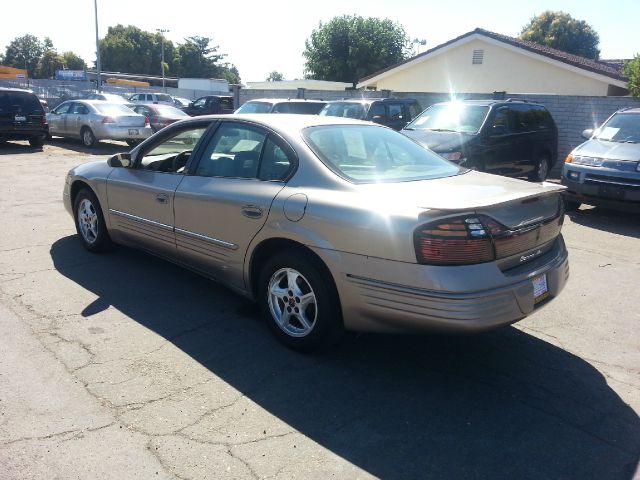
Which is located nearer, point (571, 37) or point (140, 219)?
point (140, 219)

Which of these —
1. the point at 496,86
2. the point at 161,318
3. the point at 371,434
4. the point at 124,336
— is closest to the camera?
the point at 371,434

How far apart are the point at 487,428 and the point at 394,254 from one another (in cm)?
106

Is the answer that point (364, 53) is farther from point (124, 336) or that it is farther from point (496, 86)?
point (124, 336)

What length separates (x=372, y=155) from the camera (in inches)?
166

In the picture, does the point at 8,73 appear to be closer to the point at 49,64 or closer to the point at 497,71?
the point at 49,64

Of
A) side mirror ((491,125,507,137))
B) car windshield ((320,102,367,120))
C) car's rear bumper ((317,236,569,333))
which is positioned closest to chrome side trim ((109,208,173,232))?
car's rear bumper ((317,236,569,333))

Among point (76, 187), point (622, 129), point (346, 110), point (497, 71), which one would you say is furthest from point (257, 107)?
point (497, 71)

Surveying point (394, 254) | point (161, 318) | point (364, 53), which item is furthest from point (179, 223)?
point (364, 53)

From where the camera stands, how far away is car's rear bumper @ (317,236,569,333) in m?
3.04

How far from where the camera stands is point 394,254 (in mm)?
3137

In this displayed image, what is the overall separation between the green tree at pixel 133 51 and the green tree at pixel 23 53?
19525mm

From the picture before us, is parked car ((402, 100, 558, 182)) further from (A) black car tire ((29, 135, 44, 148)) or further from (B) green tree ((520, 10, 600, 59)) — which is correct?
(B) green tree ((520, 10, 600, 59))

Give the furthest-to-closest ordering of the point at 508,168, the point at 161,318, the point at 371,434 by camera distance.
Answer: the point at 508,168
the point at 161,318
the point at 371,434

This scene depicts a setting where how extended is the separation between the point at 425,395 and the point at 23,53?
120862mm
